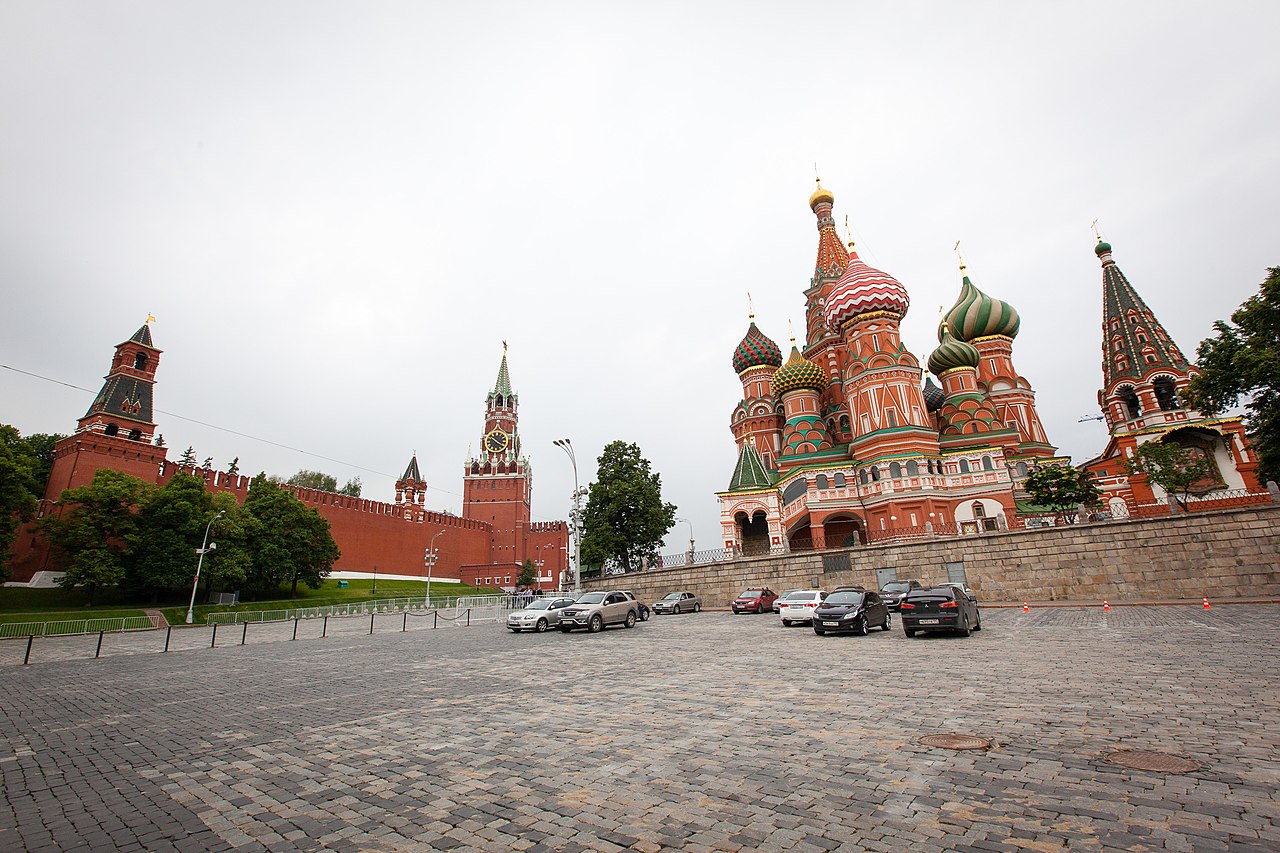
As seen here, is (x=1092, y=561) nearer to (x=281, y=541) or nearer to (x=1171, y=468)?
(x=1171, y=468)

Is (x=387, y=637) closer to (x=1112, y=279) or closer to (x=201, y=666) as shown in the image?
(x=201, y=666)

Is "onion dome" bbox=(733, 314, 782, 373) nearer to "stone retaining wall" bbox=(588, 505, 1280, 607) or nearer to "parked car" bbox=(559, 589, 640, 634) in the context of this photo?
"stone retaining wall" bbox=(588, 505, 1280, 607)

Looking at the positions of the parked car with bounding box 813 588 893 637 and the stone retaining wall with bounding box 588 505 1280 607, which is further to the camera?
the stone retaining wall with bounding box 588 505 1280 607

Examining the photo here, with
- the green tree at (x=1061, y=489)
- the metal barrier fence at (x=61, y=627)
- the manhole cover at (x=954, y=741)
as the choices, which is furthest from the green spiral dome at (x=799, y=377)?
the metal barrier fence at (x=61, y=627)

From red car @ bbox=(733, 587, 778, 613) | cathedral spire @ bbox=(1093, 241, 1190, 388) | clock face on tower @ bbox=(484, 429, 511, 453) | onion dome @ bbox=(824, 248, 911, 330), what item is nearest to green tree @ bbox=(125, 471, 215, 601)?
red car @ bbox=(733, 587, 778, 613)

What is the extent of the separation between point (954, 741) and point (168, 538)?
46.9m

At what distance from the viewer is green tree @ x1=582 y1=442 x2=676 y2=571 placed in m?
43.9

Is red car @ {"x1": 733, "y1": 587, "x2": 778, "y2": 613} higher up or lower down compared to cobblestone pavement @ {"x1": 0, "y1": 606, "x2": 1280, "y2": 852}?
higher up

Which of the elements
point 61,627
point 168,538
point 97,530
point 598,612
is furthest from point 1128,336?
point 97,530

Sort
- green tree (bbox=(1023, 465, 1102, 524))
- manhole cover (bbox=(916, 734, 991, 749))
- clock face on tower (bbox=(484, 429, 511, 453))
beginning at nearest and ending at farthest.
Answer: manhole cover (bbox=(916, 734, 991, 749)) → green tree (bbox=(1023, 465, 1102, 524)) → clock face on tower (bbox=(484, 429, 511, 453))

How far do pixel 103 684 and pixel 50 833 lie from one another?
923 centimetres

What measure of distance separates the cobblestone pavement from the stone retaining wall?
556 inches

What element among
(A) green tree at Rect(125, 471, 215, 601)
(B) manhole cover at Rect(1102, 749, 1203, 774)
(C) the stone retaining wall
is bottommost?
(B) manhole cover at Rect(1102, 749, 1203, 774)

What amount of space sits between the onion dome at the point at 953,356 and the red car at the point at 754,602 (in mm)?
26553
